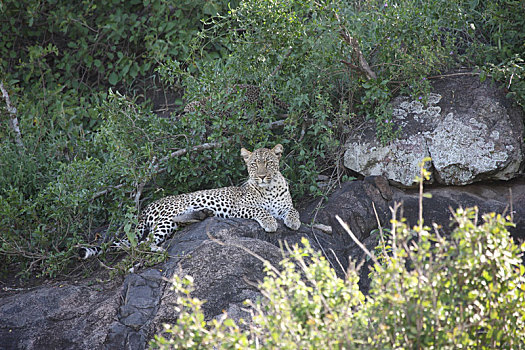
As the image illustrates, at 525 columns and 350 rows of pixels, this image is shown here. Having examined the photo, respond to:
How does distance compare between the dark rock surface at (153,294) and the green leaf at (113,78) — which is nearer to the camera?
the dark rock surface at (153,294)

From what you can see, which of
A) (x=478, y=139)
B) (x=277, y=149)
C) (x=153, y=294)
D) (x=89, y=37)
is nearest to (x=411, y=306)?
(x=153, y=294)

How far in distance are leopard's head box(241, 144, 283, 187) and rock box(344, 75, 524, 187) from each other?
100 centimetres

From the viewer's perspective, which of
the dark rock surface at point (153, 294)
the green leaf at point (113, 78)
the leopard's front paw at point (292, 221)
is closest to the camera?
the dark rock surface at point (153, 294)

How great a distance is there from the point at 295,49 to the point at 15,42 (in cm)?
651

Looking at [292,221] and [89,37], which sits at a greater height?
[89,37]

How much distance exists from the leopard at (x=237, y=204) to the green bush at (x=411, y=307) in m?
3.43

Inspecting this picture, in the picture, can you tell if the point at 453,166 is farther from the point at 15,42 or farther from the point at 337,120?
the point at 15,42

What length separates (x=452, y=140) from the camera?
8000mm

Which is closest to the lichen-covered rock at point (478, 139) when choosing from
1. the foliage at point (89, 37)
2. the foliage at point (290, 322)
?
the foliage at point (290, 322)

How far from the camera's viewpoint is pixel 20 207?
7.81m

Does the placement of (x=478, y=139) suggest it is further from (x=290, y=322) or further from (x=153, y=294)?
(x=290, y=322)

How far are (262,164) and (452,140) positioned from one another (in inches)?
91.6

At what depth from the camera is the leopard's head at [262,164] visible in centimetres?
775

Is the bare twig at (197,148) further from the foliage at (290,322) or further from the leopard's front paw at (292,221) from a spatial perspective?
the foliage at (290,322)
